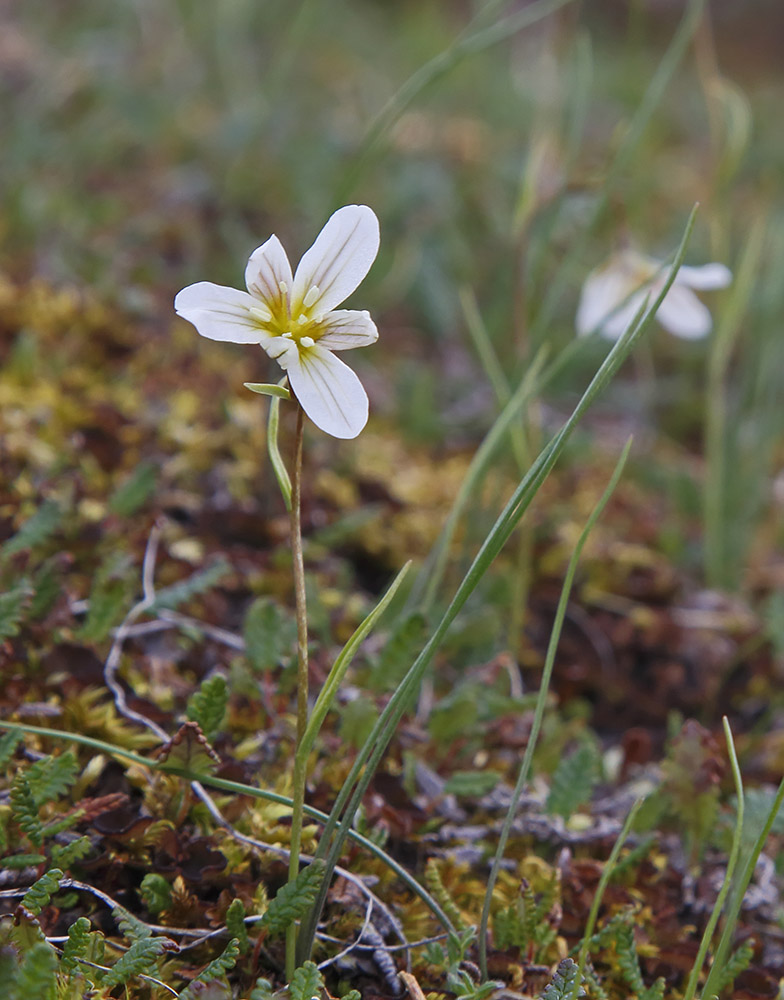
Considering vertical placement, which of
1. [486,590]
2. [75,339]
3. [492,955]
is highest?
[75,339]

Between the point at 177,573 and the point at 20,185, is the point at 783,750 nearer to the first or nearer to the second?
the point at 177,573

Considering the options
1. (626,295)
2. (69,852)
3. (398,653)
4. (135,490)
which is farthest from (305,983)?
(626,295)

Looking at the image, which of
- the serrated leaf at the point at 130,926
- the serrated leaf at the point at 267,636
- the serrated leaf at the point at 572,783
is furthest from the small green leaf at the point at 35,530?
the serrated leaf at the point at 572,783

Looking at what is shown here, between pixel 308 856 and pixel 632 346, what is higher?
pixel 632 346

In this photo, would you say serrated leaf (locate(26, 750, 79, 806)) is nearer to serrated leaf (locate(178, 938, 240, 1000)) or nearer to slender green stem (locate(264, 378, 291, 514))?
serrated leaf (locate(178, 938, 240, 1000))

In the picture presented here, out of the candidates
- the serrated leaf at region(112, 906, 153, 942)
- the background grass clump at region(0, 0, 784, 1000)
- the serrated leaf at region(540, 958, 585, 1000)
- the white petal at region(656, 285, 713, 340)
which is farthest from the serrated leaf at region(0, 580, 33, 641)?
the white petal at region(656, 285, 713, 340)

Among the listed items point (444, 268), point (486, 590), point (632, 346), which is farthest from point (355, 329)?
point (444, 268)

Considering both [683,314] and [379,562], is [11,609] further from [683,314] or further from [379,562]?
[683,314]
